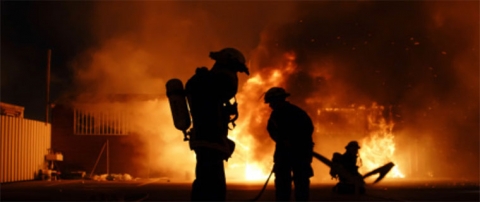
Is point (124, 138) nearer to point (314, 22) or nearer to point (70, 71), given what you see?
point (70, 71)

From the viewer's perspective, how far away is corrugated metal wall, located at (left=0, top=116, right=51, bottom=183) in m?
22.8

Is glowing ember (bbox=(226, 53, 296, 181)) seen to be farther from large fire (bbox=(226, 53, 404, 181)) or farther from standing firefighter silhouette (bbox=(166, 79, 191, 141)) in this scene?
standing firefighter silhouette (bbox=(166, 79, 191, 141))

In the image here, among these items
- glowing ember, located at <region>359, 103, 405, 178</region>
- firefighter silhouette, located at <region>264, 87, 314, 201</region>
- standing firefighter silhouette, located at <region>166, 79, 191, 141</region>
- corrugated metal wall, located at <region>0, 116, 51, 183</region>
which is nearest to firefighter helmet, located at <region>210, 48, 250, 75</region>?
standing firefighter silhouette, located at <region>166, 79, 191, 141</region>

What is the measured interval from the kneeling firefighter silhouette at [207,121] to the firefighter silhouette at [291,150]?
115 inches

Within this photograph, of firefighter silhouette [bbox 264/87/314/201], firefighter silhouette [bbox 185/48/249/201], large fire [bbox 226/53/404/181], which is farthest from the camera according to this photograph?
large fire [bbox 226/53/404/181]

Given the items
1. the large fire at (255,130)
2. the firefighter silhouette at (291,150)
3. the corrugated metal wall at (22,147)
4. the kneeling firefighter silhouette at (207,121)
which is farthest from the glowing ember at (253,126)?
the kneeling firefighter silhouette at (207,121)

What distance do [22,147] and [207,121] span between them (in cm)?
1922

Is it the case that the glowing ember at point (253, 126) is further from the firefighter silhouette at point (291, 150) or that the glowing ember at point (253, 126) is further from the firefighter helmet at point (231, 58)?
the firefighter helmet at point (231, 58)

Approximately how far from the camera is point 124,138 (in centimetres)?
2969

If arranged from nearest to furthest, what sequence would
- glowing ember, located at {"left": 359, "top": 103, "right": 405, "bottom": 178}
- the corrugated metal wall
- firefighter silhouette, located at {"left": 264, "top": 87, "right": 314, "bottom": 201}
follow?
firefighter silhouette, located at {"left": 264, "top": 87, "right": 314, "bottom": 201}
the corrugated metal wall
glowing ember, located at {"left": 359, "top": 103, "right": 405, "bottom": 178}

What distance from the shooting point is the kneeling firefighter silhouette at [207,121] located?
699cm

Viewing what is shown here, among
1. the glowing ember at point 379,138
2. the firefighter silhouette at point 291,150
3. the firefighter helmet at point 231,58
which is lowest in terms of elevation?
the firefighter silhouette at point 291,150

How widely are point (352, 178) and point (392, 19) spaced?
21.9 metres

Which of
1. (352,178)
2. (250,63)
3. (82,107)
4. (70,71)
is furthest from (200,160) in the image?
(70,71)
